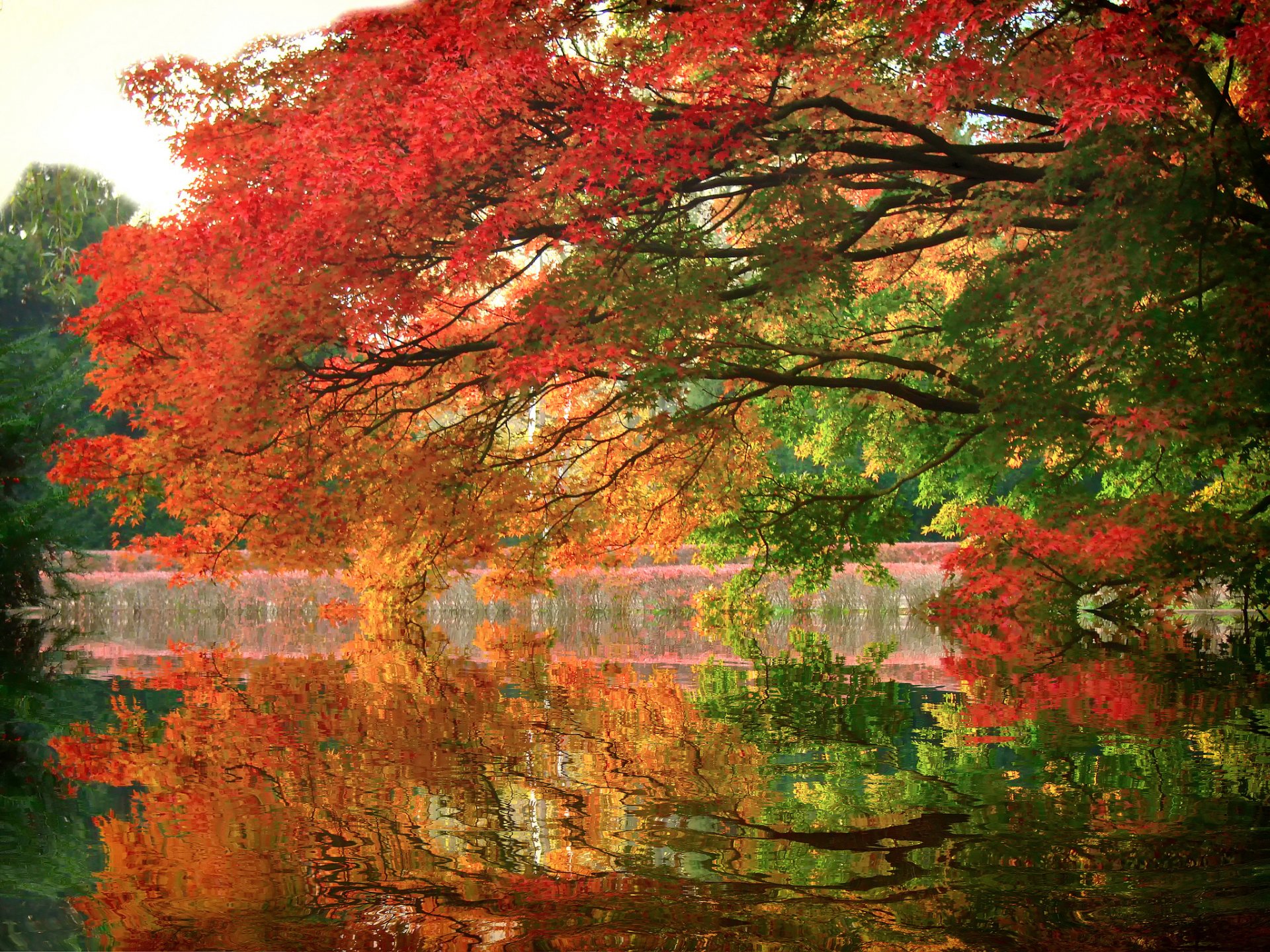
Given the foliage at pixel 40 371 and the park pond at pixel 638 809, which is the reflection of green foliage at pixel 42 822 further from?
the foliage at pixel 40 371

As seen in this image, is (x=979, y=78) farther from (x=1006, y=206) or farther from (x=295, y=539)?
(x=295, y=539)

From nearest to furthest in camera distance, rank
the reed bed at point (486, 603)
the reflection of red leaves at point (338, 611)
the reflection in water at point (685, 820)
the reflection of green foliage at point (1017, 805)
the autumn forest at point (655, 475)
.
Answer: the reflection in water at point (685, 820)
the reflection of green foliage at point (1017, 805)
the autumn forest at point (655, 475)
the reflection of red leaves at point (338, 611)
the reed bed at point (486, 603)

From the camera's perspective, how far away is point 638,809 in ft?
20.9

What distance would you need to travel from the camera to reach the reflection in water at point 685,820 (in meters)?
4.52

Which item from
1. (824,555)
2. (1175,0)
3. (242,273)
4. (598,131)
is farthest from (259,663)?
(1175,0)

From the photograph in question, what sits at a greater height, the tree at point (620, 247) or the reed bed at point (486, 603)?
the tree at point (620, 247)

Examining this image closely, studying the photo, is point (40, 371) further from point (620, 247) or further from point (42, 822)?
point (42, 822)

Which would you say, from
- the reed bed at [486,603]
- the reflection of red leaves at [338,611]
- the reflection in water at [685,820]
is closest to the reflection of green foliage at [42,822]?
the reflection in water at [685,820]

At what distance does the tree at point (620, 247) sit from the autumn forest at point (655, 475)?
0.19 feet

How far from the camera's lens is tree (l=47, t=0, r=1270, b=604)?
9680mm

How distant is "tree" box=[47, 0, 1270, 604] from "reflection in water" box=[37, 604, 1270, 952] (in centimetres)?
224

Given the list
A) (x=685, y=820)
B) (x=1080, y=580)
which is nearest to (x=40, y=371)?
(x=1080, y=580)

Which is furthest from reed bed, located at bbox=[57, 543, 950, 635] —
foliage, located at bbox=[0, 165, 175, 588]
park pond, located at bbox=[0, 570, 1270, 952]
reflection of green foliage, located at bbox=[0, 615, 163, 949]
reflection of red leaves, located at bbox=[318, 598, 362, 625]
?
reflection of green foliage, located at bbox=[0, 615, 163, 949]

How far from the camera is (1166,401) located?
385 inches
